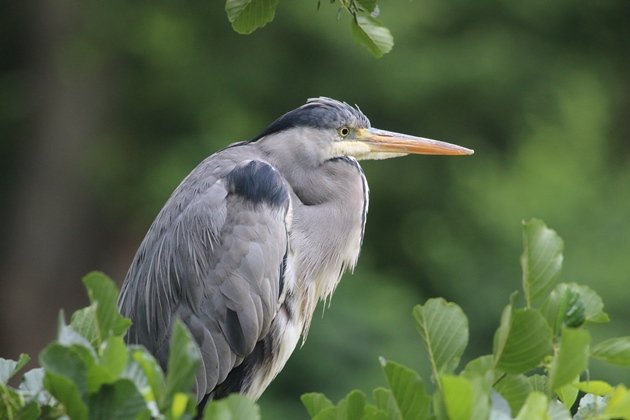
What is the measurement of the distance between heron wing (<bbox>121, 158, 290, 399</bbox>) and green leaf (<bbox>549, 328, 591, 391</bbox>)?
1.92m

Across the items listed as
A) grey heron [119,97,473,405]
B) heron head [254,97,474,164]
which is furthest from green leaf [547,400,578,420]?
heron head [254,97,474,164]

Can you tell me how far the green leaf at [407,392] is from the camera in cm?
178

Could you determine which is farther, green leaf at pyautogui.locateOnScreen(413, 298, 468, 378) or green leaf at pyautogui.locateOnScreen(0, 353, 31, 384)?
green leaf at pyautogui.locateOnScreen(0, 353, 31, 384)

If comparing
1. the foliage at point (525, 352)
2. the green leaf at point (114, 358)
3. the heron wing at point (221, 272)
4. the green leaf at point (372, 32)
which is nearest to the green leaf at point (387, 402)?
the foliage at point (525, 352)

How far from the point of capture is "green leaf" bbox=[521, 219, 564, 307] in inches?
71.4

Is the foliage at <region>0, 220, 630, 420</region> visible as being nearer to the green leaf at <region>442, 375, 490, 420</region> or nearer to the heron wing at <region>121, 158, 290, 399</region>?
the green leaf at <region>442, 375, 490, 420</region>

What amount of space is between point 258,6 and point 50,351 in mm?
1222

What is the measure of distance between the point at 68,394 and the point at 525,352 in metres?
0.68

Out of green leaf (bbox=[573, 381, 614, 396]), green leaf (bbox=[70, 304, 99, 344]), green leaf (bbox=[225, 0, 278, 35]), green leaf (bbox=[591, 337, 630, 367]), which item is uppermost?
green leaf (bbox=[225, 0, 278, 35])

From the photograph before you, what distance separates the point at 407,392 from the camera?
1.81m

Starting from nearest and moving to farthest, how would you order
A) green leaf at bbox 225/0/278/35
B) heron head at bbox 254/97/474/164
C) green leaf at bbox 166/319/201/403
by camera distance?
green leaf at bbox 166/319/201/403, green leaf at bbox 225/0/278/35, heron head at bbox 254/97/474/164

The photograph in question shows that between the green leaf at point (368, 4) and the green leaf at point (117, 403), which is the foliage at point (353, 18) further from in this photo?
the green leaf at point (117, 403)

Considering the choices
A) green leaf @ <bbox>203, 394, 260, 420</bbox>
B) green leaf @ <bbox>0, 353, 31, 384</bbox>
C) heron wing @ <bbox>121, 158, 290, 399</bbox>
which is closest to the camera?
green leaf @ <bbox>203, 394, 260, 420</bbox>

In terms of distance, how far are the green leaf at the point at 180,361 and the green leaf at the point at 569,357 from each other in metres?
0.54
